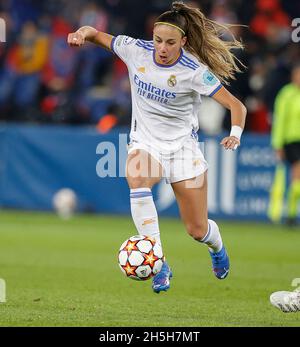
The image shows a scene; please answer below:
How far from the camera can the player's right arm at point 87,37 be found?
797cm

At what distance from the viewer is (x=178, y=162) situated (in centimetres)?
822

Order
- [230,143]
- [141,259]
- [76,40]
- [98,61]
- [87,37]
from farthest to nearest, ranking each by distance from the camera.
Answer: [98,61] → [87,37] → [76,40] → [230,143] → [141,259]

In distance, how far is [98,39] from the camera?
27.6 feet

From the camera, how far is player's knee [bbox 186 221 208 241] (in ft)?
27.2

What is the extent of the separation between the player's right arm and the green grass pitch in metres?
2.10

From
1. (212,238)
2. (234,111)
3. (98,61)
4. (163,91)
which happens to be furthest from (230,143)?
(98,61)

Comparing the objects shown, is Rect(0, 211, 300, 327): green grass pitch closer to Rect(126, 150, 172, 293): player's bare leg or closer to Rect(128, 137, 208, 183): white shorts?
Rect(126, 150, 172, 293): player's bare leg

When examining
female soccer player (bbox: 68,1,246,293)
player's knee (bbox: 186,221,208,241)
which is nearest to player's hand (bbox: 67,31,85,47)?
female soccer player (bbox: 68,1,246,293)

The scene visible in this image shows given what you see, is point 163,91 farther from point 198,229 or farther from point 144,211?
point 198,229

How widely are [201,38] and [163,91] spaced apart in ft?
1.82

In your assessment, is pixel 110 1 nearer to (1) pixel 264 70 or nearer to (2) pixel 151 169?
(1) pixel 264 70

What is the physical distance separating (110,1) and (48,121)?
320 centimetres

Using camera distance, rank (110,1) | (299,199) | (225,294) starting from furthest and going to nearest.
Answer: (110,1)
(299,199)
(225,294)
